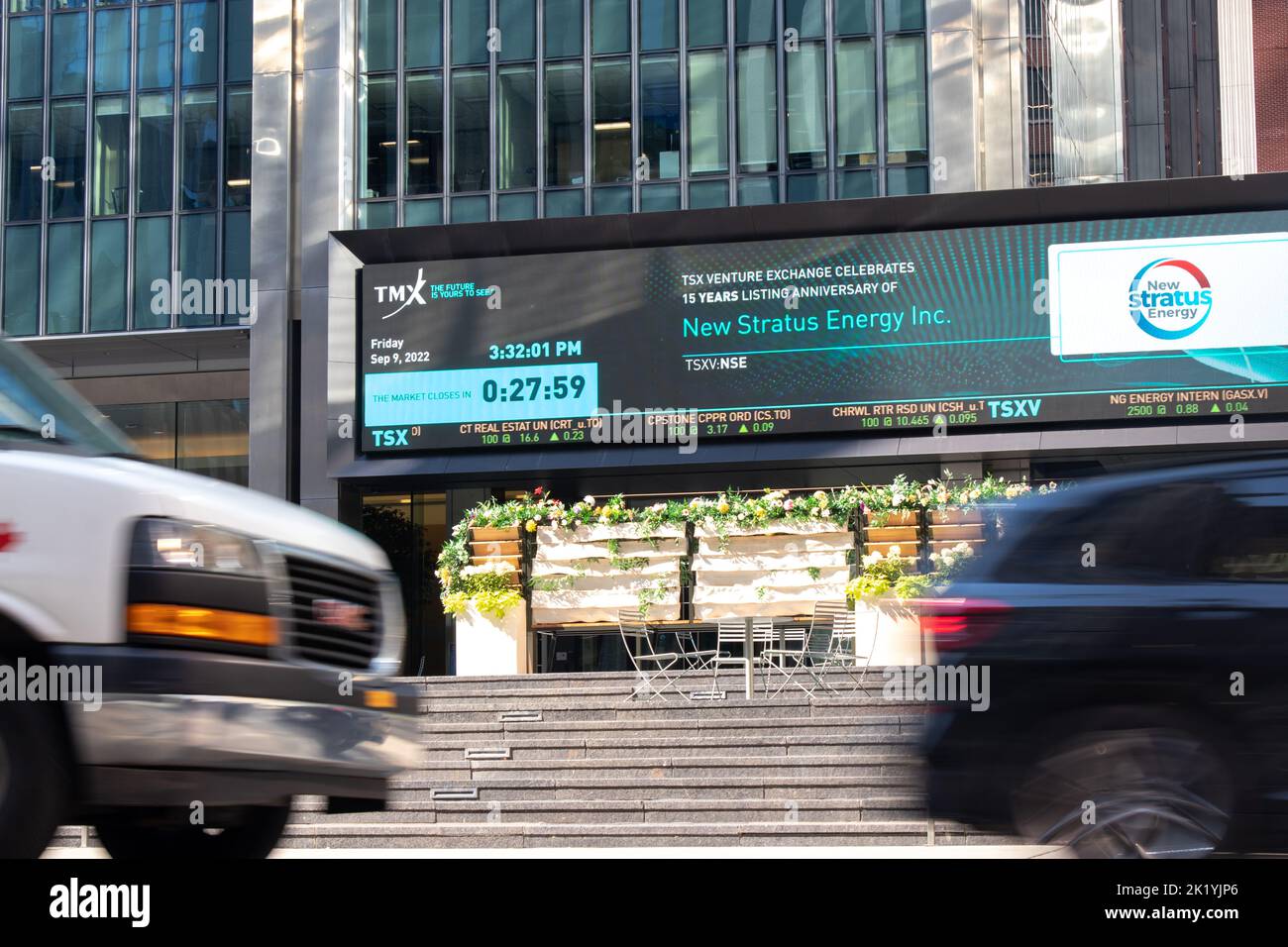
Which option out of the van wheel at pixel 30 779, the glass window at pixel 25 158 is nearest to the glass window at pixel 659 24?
the glass window at pixel 25 158

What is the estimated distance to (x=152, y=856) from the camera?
234 inches

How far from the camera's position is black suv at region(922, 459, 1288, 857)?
550cm

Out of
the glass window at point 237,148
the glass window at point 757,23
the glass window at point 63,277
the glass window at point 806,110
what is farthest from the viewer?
the glass window at point 63,277

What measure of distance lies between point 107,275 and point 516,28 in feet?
29.9

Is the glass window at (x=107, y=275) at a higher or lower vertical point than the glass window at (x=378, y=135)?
lower

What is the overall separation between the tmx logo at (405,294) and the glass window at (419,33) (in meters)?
4.52

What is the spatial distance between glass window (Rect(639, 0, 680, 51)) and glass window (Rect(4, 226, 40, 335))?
12314mm

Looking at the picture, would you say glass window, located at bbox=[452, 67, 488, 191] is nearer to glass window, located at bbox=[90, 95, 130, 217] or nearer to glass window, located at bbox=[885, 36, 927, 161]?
glass window, located at bbox=[90, 95, 130, 217]

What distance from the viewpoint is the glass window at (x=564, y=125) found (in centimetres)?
2692

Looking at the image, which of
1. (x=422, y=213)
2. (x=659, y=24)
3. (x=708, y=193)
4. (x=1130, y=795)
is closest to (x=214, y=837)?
(x=1130, y=795)

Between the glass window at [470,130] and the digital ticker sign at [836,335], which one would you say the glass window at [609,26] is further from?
the digital ticker sign at [836,335]

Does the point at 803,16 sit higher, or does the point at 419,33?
the point at 419,33

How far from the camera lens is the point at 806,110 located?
26250mm

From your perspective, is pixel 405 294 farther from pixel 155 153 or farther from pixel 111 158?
pixel 111 158
